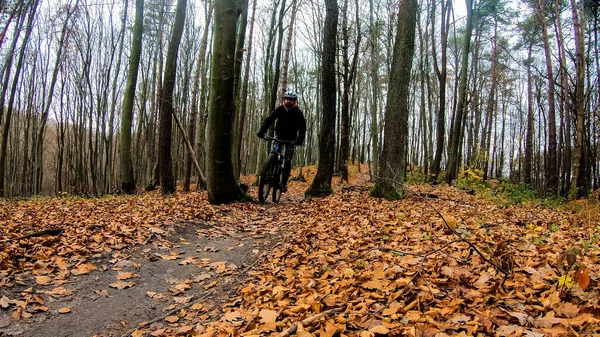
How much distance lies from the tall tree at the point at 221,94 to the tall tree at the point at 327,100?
245cm

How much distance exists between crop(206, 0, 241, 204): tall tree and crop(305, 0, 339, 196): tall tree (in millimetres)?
2454

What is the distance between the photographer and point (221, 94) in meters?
6.67

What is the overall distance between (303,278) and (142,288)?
156cm

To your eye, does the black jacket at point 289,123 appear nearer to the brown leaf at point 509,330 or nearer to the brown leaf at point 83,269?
the brown leaf at point 83,269

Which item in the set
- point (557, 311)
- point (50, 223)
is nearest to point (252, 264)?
point (557, 311)

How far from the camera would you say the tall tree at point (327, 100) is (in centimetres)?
823

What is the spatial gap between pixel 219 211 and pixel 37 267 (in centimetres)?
311

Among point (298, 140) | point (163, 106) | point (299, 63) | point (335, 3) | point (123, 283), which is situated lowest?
point (123, 283)

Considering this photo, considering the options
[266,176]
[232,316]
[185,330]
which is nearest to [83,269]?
[185,330]

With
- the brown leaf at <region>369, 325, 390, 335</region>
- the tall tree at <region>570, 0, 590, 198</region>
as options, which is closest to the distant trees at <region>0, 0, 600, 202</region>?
the tall tree at <region>570, 0, 590, 198</region>

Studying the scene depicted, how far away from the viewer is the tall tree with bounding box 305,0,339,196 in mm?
8234

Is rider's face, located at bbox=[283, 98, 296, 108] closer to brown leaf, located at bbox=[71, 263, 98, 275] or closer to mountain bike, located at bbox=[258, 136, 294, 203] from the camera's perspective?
mountain bike, located at bbox=[258, 136, 294, 203]

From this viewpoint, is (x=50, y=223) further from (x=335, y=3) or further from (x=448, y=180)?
(x=448, y=180)

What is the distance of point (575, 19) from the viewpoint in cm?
995
